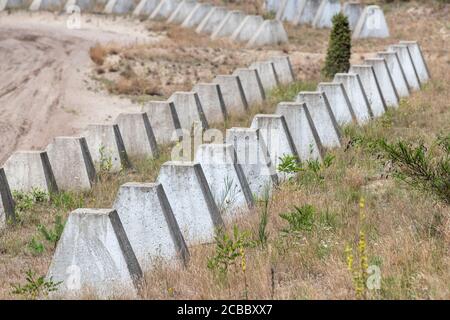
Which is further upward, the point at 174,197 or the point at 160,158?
the point at 174,197

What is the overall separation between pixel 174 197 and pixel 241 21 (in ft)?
53.6

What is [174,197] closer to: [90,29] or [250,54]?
[250,54]

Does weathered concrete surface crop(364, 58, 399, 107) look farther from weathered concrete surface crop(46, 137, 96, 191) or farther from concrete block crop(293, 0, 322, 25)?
concrete block crop(293, 0, 322, 25)

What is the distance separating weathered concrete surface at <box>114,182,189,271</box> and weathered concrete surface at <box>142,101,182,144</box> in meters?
5.94

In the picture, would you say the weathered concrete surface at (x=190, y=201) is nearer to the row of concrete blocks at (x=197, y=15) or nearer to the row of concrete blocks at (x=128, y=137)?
the row of concrete blocks at (x=128, y=137)

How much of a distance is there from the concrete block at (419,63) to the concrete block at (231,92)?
157 inches

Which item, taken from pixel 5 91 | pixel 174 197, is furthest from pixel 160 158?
pixel 5 91

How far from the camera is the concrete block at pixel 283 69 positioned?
1702 cm

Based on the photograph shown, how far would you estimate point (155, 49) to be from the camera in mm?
19672

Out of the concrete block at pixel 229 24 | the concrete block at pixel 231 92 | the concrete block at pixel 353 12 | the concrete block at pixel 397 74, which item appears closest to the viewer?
the concrete block at pixel 231 92

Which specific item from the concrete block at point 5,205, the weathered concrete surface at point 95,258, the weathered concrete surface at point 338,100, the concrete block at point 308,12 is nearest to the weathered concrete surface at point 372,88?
the weathered concrete surface at point 338,100

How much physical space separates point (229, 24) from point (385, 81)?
9.55m

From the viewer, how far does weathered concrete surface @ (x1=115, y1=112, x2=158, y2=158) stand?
11922 millimetres

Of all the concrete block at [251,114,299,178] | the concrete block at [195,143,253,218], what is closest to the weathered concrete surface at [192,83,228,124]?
the concrete block at [251,114,299,178]
